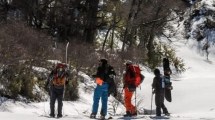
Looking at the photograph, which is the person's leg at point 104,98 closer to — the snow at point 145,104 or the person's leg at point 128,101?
the snow at point 145,104

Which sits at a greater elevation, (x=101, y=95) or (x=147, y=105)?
(x=147, y=105)

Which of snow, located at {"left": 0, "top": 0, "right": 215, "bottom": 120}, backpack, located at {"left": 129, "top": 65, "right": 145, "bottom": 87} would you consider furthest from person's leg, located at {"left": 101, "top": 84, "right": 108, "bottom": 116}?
backpack, located at {"left": 129, "top": 65, "right": 145, "bottom": 87}

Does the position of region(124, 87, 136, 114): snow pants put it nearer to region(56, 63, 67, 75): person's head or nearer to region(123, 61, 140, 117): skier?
region(123, 61, 140, 117): skier

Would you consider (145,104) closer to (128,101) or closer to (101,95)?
(128,101)

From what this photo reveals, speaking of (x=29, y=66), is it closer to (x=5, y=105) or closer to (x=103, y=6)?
(x=5, y=105)

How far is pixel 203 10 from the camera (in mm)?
48531

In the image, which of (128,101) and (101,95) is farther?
(128,101)

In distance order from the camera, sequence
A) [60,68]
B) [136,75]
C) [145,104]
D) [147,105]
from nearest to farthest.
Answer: [60,68], [136,75], [147,105], [145,104]

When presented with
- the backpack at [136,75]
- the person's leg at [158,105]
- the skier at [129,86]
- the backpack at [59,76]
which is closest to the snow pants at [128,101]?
the skier at [129,86]

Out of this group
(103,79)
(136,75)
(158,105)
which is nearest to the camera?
(103,79)

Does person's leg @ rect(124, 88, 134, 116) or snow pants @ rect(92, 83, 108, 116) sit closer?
snow pants @ rect(92, 83, 108, 116)

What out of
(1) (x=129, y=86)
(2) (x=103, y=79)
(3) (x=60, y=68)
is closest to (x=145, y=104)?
(1) (x=129, y=86)

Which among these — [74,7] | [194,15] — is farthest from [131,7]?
[194,15]

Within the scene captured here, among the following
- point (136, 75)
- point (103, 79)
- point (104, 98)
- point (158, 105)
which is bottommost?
point (158, 105)
